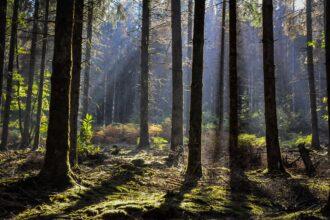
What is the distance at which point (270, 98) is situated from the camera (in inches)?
471

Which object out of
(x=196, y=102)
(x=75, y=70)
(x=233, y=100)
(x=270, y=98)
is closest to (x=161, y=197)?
(x=196, y=102)

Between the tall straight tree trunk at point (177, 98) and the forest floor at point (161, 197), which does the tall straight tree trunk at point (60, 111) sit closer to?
the forest floor at point (161, 197)

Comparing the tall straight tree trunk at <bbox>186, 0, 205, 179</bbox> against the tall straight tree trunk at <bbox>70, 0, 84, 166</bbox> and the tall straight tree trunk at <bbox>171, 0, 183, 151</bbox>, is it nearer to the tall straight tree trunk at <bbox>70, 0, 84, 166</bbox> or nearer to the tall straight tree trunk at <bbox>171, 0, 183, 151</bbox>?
the tall straight tree trunk at <bbox>70, 0, 84, 166</bbox>

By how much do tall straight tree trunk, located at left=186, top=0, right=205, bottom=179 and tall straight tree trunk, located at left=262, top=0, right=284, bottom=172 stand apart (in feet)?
8.23

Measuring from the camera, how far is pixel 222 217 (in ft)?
22.3

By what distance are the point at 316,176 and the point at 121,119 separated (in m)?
45.9

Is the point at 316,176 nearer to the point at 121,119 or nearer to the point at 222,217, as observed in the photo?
the point at 222,217

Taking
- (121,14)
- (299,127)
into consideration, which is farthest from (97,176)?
(299,127)

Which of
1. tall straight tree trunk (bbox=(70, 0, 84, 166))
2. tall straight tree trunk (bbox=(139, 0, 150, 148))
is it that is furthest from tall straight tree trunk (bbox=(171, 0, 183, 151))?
tall straight tree trunk (bbox=(70, 0, 84, 166))

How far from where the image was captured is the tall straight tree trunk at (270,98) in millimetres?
11711

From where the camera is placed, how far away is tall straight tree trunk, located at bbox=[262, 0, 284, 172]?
11.7 meters

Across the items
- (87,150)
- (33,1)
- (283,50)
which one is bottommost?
(87,150)

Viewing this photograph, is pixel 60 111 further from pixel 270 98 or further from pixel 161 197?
pixel 270 98

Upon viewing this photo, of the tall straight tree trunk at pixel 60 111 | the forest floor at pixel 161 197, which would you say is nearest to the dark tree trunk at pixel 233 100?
the forest floor at pixel 161 197
